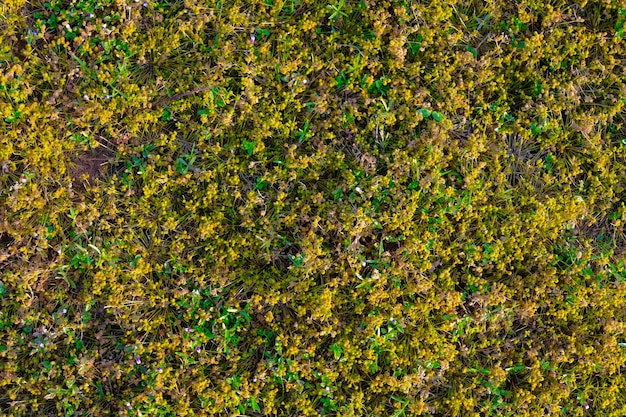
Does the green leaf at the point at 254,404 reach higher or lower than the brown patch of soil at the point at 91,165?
lower

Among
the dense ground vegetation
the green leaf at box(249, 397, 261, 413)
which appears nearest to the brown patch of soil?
the dense ground vegetation

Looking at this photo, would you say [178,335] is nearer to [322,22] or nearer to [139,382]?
[139,382]

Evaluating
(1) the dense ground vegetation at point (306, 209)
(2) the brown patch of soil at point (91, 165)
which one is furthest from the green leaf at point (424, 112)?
(2) the brown patch of soil at point (91, 165)

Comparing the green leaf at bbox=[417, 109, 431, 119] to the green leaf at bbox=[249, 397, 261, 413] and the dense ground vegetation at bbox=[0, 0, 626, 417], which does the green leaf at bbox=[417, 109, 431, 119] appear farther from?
the green leaf at bbox=[249, 397, 261, 413]

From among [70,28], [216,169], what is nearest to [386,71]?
[216,169]

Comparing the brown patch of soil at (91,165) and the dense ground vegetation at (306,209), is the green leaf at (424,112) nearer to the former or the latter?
the dense ground vegetation at (306,209)

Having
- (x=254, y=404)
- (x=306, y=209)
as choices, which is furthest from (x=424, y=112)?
(x=254, y=404)

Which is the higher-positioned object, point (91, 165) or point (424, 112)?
point (424, 112)

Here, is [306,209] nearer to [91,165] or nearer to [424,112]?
[424,112]

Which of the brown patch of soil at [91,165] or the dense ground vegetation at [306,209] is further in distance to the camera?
the brown patch of soil at [91,165]
